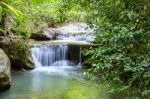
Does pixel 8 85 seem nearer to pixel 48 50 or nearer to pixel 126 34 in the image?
pixel 48 50

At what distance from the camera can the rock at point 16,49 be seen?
1281 cm

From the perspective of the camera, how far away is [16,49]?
42.1ft

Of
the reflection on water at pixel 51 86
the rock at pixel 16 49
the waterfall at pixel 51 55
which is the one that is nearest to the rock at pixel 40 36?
the waterfall at pixel 51 55

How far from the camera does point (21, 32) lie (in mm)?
12984

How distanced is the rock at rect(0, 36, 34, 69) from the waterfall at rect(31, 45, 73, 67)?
4.29ft

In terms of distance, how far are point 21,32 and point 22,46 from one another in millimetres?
597

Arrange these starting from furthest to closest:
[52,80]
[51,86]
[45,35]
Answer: [45,35] < [52,80] < [51,86]

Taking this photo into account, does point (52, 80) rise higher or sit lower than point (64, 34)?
lower

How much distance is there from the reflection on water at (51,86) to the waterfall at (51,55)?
1375 mm

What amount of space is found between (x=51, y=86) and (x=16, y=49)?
3.35 metres

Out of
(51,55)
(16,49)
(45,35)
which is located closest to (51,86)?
(16,49)

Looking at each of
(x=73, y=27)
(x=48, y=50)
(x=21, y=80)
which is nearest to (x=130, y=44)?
(x=21, y=80)

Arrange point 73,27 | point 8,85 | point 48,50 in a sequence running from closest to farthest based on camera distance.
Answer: point 8,85 → point 48,50 → point 73,27

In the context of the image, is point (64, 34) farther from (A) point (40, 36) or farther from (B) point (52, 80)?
(B) point (52, 80)
